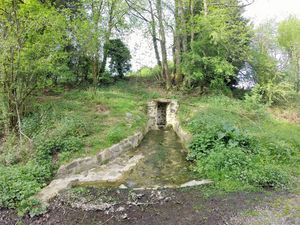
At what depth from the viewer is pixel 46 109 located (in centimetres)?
902

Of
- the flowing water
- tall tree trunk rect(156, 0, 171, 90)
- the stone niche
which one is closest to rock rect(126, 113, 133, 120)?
the flowing water

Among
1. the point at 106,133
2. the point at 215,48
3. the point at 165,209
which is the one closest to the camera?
the point at 165,209

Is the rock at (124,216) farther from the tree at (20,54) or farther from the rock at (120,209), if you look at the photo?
the tree at (20,54)

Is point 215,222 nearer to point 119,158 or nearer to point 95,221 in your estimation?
point 95,221

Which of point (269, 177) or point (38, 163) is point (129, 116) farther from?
point (269, 177)

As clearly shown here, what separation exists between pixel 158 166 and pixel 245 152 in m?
2.17

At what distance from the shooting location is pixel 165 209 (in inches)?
174

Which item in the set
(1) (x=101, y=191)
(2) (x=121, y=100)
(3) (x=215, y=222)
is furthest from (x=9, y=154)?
(2) (x=121, y=100)

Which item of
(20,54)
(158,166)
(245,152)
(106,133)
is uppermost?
(20,54)

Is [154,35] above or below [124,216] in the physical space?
above

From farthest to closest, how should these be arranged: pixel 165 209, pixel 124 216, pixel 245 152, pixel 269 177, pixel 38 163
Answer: pixel 245 152
pixel 38 163
pixel 269 177
pixel 165 209
pixel 124 216

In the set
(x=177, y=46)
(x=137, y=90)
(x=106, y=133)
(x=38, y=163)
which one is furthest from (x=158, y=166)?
(x=177, y=46)

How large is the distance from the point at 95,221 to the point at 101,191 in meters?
0.96

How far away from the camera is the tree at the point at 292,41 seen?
49.3ft
